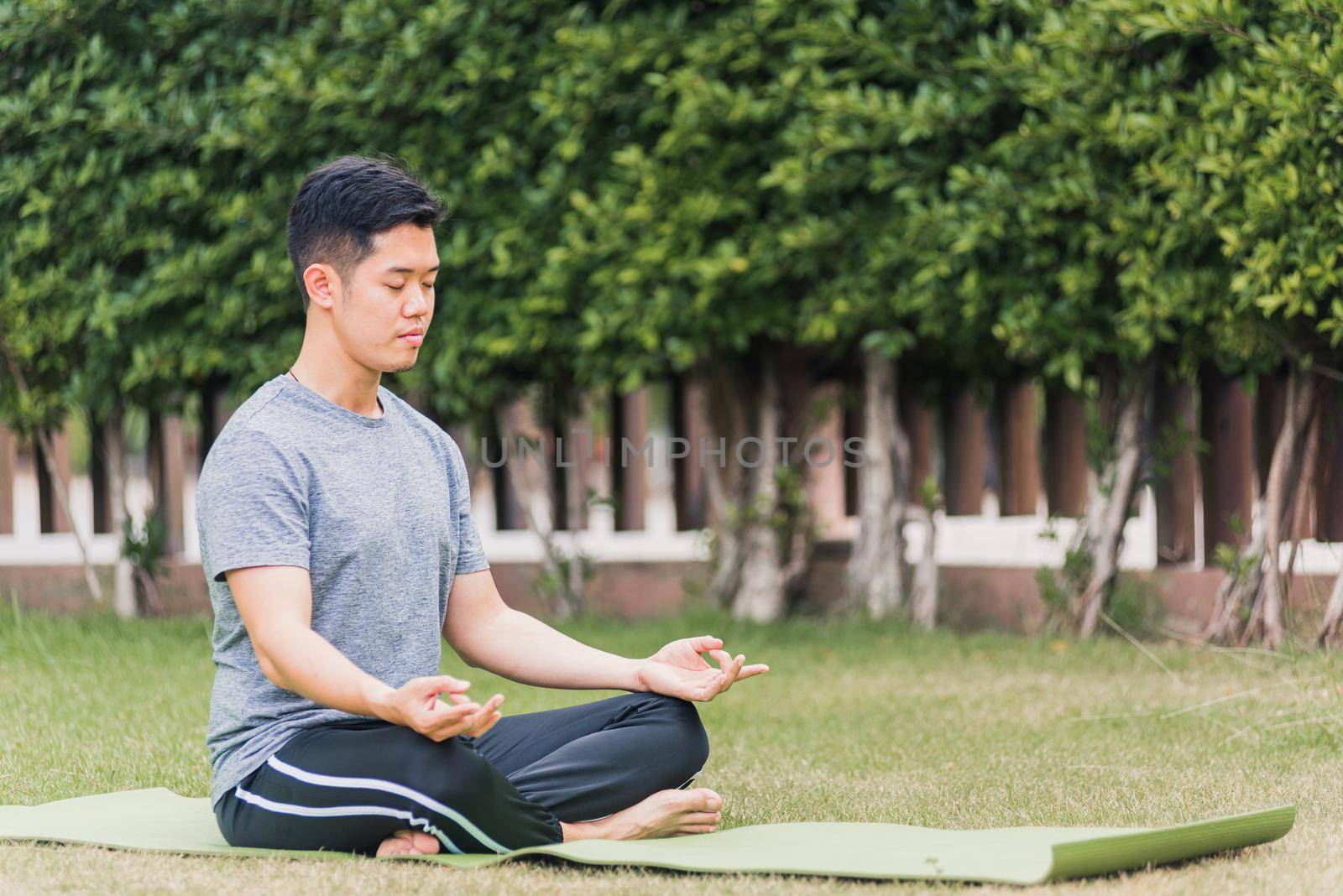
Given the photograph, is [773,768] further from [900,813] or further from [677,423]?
[677,423]

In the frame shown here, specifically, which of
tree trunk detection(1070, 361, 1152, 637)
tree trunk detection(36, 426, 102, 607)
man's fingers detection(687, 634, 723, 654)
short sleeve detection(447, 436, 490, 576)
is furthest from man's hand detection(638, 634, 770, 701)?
tree trunk detection(36, 426, 102, 607)

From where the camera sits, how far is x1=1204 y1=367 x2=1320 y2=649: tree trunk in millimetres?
6953

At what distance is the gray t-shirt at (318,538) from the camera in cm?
316

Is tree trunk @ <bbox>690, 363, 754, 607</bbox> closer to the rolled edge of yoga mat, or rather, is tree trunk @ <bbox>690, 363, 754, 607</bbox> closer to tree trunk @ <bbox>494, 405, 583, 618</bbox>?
tree trunk @ <bbox>494, 405, 583, 618</bbox>

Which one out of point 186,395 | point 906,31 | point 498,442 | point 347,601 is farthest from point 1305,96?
point 186,395

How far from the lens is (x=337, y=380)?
3.40 meters

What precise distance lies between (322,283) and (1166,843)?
2.00m

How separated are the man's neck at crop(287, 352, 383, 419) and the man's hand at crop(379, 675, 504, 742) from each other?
2.45ft

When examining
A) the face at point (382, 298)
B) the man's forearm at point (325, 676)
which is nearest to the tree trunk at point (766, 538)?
the face at point (382, 298)

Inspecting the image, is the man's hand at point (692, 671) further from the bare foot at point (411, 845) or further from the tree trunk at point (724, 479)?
the tree trunk at point (724, 479)

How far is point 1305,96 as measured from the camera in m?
5.79

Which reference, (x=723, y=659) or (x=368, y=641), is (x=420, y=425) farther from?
(x=723, y=659)

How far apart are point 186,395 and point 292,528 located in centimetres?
655

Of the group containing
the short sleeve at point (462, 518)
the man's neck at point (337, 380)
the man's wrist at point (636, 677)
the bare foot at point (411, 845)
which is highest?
the man's neck at point (337, 380)
